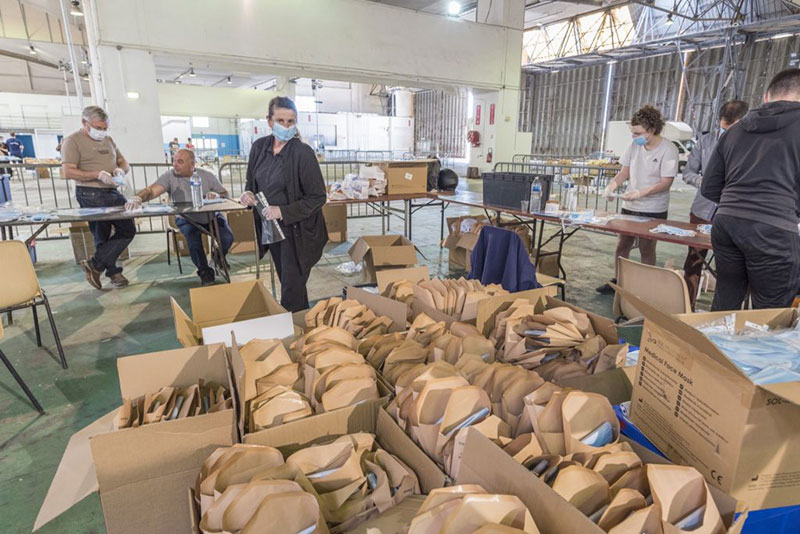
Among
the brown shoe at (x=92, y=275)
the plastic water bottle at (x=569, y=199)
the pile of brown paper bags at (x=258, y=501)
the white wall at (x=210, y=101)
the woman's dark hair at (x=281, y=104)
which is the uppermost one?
the white wall at (x=210, y=101)

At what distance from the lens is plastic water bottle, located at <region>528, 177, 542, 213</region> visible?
395 centimetres

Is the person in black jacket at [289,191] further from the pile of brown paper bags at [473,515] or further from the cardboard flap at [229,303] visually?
the pile of brown paper bags at [473,515]

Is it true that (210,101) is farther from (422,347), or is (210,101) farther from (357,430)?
(357,430)

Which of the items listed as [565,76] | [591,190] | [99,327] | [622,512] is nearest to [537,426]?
[622,512]

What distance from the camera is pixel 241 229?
217 inches

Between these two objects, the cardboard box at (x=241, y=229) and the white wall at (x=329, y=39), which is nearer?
the cardboard box at (x=241, y=229)

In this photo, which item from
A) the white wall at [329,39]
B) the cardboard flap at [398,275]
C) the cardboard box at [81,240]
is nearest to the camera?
the cardboard flap at [398,275]

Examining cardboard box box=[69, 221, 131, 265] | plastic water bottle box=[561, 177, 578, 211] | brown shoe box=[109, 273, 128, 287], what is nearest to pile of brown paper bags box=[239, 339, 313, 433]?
plastic water bottle box=[561, 177, 578, 211]

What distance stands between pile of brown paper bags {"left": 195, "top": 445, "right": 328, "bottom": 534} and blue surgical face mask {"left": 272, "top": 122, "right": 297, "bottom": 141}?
1.99m

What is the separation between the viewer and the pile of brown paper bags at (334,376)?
1157 millimetres

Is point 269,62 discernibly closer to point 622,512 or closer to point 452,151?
point 622,512

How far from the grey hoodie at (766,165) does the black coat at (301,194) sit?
1.99 m

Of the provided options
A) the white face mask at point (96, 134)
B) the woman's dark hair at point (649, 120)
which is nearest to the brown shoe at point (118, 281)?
the white face mask at point (96, 134)

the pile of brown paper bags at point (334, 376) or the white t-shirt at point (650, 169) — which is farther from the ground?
the white t-shirt at point (650, 169)
